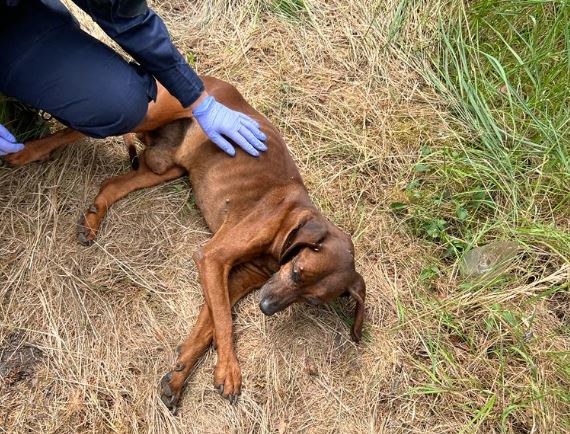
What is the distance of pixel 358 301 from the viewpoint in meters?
3.76

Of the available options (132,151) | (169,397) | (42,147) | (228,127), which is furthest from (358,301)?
(42,147)

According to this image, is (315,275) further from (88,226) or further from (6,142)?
(6,142)

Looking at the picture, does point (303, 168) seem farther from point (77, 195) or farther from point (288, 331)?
point (77, 195)

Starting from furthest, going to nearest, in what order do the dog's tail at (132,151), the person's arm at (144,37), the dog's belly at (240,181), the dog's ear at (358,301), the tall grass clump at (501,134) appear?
the tall grass clump at (501,134) → the dog's tail at (132,151) → the dog's belly at (240,181) → the dog's ear at (358,301) → the person's arm at (144,37)

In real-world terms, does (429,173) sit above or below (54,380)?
above

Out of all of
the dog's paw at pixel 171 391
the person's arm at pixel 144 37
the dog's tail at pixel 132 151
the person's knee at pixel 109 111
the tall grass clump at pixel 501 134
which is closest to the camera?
the person's arm at pixel 144 37

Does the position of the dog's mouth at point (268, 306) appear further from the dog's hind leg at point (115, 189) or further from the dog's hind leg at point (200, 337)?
the dog's hind leg at point (115, 189)

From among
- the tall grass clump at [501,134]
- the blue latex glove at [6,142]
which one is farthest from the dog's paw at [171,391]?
the tall grass clump at [501,134]

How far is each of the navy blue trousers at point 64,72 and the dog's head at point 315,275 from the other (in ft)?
4.20

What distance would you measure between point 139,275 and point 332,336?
1.30m

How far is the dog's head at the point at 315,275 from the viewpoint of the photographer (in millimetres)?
3652

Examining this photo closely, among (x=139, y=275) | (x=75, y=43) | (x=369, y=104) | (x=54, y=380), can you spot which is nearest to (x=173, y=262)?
(x=139, y=275)

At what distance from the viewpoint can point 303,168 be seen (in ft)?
15.5

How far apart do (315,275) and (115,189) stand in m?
1.49
